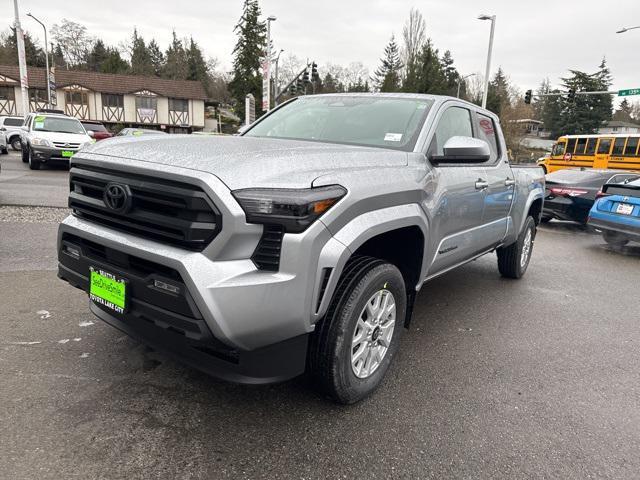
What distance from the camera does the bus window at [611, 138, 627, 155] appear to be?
2153 centimetres

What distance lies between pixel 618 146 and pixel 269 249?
80.0 feet

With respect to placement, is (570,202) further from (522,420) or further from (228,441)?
(228,441)

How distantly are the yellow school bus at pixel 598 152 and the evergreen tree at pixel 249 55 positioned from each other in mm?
36193

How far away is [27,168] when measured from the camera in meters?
15.3

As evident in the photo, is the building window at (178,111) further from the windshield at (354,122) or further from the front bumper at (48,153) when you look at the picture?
the windshield at (354,122)

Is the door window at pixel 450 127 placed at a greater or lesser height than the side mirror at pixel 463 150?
greater

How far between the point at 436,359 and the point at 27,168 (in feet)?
52.2

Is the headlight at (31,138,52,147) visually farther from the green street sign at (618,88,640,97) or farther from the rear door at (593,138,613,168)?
the green street sign at (618,88,640,97)

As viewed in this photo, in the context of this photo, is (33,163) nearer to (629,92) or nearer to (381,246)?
(381,246)

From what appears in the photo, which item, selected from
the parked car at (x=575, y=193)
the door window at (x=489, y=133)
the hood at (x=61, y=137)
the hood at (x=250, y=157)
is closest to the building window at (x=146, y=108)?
the hood at (x=61, y=137)

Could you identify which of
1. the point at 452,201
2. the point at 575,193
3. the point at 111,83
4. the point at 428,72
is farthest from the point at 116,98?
the point at 452,201

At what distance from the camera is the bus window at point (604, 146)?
22.3m

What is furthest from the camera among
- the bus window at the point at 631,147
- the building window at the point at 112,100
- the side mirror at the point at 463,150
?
the building window at the point at 112,100

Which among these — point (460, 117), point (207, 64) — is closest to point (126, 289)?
point (460, 117)
